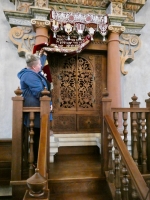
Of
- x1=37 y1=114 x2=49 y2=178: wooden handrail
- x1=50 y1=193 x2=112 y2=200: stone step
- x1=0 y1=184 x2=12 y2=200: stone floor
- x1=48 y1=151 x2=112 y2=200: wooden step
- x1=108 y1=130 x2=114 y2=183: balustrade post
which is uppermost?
x1=37 y1=114 x2=49 y2=178: wooden handrail

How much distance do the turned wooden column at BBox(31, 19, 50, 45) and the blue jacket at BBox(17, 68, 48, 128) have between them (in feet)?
3.50

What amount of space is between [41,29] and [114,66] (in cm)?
132

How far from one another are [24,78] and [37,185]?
1.23 metres

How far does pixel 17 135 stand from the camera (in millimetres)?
2080

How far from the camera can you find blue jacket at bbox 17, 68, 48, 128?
2.15 m

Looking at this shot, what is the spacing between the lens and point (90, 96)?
11.4ft

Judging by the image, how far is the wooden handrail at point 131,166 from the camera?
150 cm

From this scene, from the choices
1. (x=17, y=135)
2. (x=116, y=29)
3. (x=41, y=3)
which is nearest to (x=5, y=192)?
(x=17, y=135)

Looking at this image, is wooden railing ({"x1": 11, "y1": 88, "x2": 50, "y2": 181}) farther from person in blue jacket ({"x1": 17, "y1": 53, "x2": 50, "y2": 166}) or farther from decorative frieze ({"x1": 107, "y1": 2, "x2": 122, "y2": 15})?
decorative frieze ({"x1": 107, "y1": 2, "x2": 122, "y2": 15})

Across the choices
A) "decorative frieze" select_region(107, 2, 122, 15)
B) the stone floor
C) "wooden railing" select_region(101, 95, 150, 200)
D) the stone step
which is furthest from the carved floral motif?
the stone floor

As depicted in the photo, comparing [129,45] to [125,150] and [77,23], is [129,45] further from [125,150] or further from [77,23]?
[125,150]

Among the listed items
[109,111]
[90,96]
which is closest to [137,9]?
[90,96]

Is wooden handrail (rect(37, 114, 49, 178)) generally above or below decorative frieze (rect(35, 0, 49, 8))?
below

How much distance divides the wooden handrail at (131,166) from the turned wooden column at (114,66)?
1062 mm
